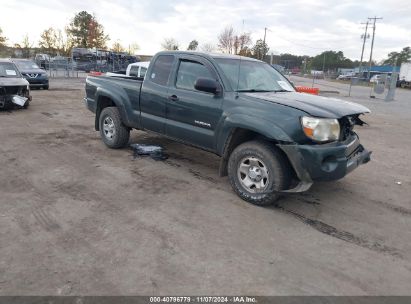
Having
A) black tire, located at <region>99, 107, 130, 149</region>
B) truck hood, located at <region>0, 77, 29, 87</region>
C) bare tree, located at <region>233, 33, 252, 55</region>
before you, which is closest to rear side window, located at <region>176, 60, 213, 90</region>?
black tire, located at <region>99, 107, 130, 149</region>

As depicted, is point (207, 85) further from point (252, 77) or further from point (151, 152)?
point (151, 152)

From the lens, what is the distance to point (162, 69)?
18.9ft

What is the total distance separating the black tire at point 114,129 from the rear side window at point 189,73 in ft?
5.52

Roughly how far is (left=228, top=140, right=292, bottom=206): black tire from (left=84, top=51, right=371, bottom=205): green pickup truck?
0.01 metres

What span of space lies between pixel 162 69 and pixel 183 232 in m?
2.99

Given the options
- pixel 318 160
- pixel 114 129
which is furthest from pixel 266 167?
pixel 114 129

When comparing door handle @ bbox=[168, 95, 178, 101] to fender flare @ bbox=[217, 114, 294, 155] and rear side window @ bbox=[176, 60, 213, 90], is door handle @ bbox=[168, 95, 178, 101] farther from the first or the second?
fender flare @ bbox=[217, 114, 294, 155]

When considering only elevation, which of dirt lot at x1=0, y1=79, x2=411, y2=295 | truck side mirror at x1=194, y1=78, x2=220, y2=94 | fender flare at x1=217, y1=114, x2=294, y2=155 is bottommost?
dirt lot at x1=0, y1=79, x2=411, y2=295

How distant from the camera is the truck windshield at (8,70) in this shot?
10.8 m

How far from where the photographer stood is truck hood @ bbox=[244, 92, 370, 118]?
419 cm

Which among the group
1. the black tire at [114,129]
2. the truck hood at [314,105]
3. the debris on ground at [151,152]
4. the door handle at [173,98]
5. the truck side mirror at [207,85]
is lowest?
the debris on ground at [151,152]

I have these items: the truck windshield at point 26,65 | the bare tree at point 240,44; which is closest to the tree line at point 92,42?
the bare tree at point 240,44

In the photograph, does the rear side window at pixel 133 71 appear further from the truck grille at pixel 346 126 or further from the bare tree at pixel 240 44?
the bare tree at pixel 240 44

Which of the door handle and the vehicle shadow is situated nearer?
the vehicle shadow
